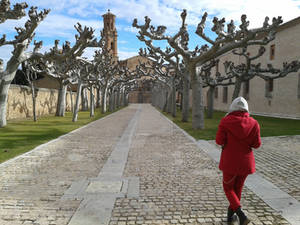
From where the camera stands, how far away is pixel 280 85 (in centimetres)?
2486

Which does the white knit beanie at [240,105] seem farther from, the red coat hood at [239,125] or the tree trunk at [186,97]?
the tree trunk at [186,97]

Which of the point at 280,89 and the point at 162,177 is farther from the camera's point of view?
the point at 280,89

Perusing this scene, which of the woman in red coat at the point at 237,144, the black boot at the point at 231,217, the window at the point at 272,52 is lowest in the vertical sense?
the black boot at the point at 231,217

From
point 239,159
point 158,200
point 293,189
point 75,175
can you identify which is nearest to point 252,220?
point 239,159

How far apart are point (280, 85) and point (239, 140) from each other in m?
24.4

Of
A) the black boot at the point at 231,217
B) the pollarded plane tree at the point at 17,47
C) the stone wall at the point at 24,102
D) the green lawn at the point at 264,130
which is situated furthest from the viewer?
the stone wall at the point at 24,102

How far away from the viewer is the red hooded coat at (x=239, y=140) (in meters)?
3.29

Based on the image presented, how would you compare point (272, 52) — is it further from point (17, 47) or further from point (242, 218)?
point (242, 218)

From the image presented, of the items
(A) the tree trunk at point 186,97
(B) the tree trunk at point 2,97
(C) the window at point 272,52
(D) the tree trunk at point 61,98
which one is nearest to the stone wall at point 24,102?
(D) the tree trunk at point 61,98

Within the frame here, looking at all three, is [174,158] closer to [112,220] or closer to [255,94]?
[112,220]

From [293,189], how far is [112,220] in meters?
3.33

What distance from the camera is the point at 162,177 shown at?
18.1 feet

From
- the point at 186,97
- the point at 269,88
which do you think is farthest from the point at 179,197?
the point at 269,88

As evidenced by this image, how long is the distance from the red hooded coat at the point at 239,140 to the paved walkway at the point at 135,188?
0.81 metres
